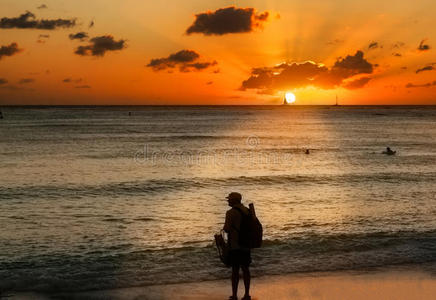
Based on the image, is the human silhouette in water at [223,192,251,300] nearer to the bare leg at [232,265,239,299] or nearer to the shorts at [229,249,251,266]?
the shorts at [229,249,251,266]

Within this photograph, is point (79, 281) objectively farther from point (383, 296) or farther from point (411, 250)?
point (411, 250)

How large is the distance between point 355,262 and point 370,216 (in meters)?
7.15

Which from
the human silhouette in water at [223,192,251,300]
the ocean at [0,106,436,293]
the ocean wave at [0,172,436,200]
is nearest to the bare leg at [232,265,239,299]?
the human silhouette in water at [223,192,251,300]

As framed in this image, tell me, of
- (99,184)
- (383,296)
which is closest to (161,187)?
(99,184)

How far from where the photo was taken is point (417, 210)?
2262cm

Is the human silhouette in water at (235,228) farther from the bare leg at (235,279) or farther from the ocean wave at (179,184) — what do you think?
the ocean wave at (179,184)

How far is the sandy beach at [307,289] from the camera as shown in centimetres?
1154

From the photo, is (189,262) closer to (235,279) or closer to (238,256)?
(235,279)

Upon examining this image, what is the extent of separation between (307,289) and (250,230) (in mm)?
3060

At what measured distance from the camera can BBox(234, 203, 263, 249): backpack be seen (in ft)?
32.5

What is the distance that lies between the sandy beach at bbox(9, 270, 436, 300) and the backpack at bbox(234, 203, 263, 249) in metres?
2.02

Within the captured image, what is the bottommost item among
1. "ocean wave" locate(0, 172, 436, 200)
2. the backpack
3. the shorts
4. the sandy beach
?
"ocean wave" locate(0, 172, 436, 200)

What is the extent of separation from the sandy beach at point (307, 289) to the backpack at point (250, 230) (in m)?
2.02

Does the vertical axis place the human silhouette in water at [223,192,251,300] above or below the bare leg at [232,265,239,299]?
above
